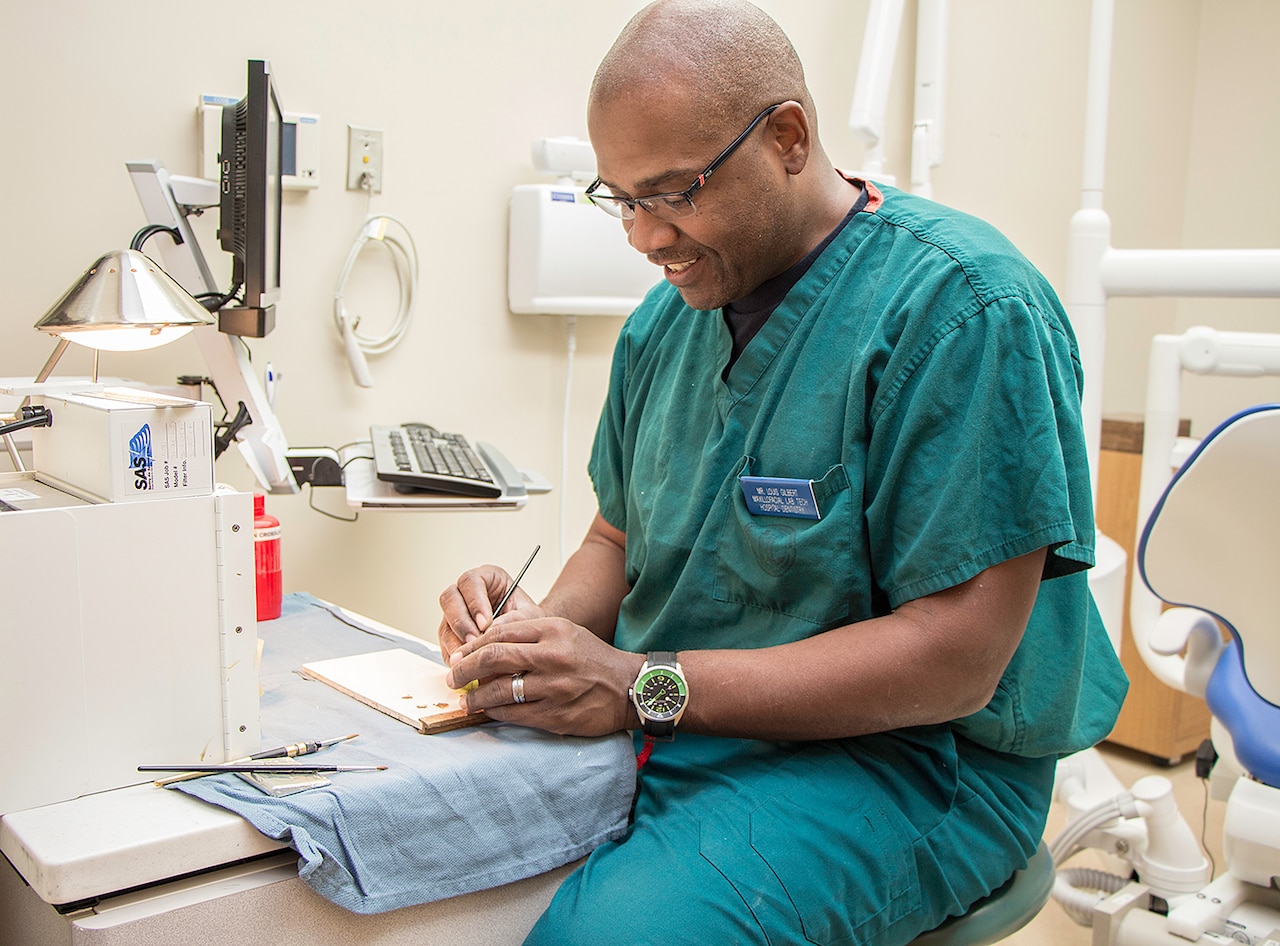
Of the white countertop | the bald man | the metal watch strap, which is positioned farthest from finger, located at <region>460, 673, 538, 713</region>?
the white countertop

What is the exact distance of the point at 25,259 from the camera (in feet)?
5.03

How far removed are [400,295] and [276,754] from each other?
112cm

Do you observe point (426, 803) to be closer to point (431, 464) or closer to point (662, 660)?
point (662, 660)

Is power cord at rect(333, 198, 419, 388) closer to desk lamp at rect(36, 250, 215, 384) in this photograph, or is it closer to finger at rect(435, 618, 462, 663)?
finger at rect(435, 618, 462, 663)

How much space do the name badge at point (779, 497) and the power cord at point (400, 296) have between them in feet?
2.98

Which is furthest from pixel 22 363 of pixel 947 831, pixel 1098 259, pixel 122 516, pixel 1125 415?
pixel 1125 415

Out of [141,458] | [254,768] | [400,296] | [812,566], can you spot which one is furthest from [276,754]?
[400,296]

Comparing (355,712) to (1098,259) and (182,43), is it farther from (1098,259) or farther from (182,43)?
(1098,259)

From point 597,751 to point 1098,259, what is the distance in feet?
4.02

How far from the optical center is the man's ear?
114cm

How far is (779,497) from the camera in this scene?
1.12 m

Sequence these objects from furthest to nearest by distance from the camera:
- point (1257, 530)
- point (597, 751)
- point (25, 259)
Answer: point (25, 259) → point (1257, 530) → point (597, 751)

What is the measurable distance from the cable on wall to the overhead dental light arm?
274 millimetres

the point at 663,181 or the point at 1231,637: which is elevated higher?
the point at 663,181
